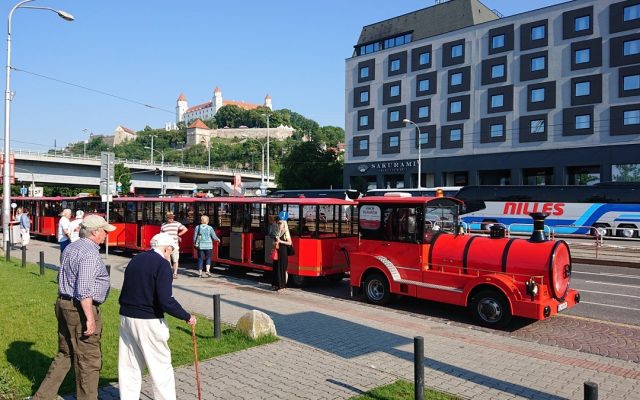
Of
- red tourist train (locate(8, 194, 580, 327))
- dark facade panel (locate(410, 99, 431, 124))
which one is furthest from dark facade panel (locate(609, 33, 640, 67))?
red tourist train (locate(8, 194, 580, 327))

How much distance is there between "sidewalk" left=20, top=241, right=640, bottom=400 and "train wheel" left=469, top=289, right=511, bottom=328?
50cm

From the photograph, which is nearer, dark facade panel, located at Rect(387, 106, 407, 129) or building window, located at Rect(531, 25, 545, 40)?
building window, located at Rect(531, 25, 545, 40)

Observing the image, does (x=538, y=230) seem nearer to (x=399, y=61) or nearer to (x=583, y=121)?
(x=583, y=121)

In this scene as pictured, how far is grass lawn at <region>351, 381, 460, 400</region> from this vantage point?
5428mm

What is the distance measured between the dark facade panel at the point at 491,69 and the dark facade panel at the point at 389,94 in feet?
31.1

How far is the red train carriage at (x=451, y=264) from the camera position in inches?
348

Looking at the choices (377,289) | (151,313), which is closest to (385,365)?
(151,313)

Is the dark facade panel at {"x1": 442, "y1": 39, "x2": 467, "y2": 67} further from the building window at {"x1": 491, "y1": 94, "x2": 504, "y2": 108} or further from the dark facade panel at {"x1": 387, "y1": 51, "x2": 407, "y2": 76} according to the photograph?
the building window at {"x1": 491, "y1": 94, "x2": 504, "y2": 108}

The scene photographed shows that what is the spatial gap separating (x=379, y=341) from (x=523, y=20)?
4555cm

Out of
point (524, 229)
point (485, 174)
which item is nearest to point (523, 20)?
point (485, 174)

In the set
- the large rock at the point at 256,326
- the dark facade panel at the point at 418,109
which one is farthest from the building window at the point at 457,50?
the large rock at the point at 256,326

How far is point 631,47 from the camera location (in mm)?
39938

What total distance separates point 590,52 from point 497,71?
7809mm

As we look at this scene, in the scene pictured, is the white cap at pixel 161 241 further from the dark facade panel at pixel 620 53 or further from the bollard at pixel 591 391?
the dark facade panel at pixel 620 53
